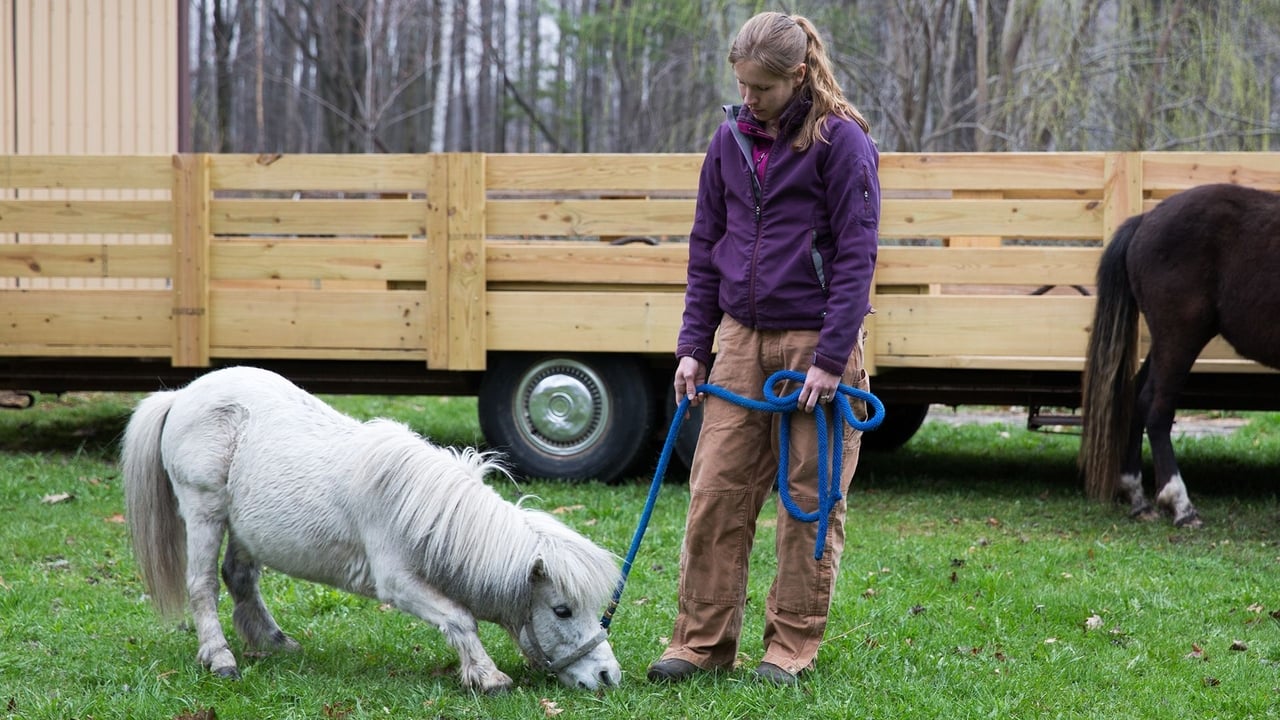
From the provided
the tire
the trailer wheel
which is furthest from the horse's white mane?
the tire

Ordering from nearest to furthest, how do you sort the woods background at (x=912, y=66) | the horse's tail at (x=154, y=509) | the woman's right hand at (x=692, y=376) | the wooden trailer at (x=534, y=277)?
the woman's right hand at (x=692, y=376)
the horse's tail at (x=154, y=509)
the wooden trailer at (x=534, y=277)
the woods background at (x=912, y=66)

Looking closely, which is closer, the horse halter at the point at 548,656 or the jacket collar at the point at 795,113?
the jacket collar at the point at 795,113

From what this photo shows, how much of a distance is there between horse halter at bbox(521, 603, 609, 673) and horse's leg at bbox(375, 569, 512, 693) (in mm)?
119

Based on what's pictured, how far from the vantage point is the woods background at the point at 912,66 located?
33.7 ft

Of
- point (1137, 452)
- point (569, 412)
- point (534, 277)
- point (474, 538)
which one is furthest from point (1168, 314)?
point (474, 538)

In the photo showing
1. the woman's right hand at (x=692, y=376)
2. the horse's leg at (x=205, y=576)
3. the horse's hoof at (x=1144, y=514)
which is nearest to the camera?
the woman's right hand at (x=692, y=376)

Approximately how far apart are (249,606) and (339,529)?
67 centimetres

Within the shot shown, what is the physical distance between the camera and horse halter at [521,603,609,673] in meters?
3.67

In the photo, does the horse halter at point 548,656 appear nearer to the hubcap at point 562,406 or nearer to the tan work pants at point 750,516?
the tan work pants at point 750,516

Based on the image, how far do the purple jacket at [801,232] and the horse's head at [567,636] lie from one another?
3.26 ft

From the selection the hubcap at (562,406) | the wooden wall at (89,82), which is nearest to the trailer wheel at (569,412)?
the hubcap at (562,406)

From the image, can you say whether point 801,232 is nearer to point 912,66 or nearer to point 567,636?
point 567,636

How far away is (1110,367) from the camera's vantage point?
6.52 metres

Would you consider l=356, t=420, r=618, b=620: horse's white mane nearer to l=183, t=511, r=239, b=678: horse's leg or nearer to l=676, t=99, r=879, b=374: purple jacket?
l=183, t=511, r=239, b=678: horse's leg
